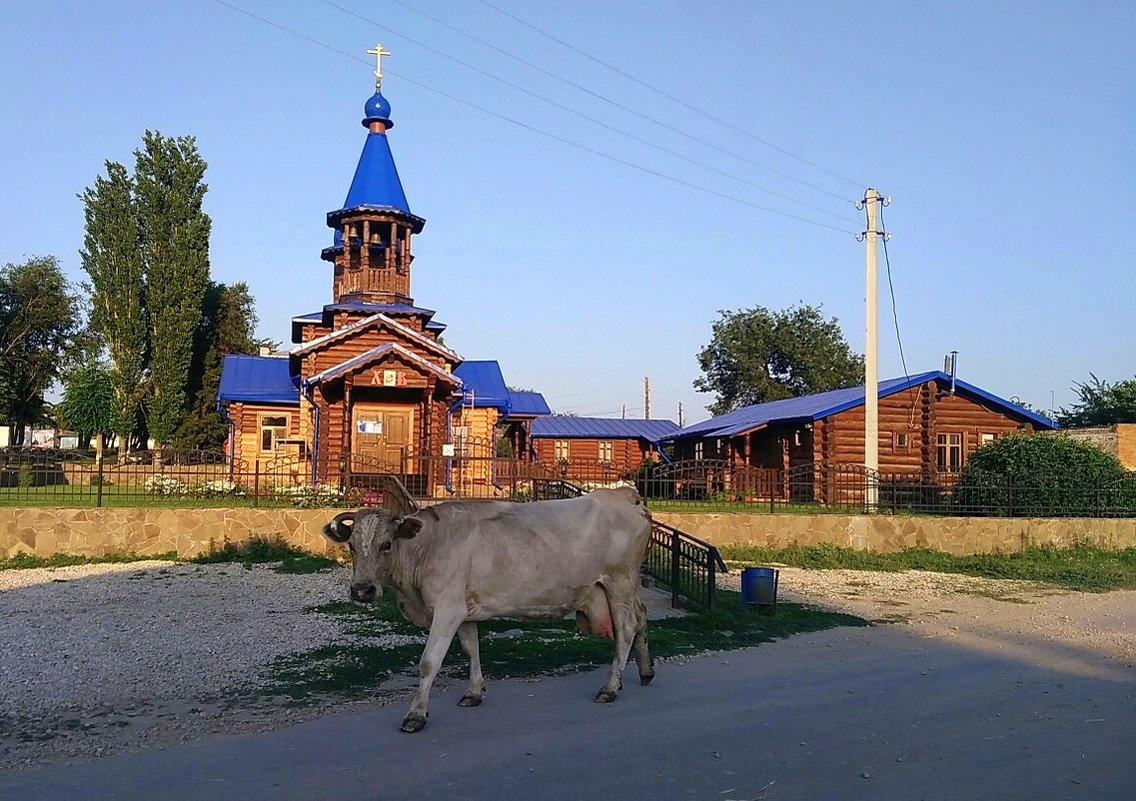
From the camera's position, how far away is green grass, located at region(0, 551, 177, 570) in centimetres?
1638

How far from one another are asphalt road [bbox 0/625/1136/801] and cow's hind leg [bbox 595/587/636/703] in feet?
0.56

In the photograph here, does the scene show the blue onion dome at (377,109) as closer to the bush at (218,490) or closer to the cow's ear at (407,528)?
the bush at (218,490)

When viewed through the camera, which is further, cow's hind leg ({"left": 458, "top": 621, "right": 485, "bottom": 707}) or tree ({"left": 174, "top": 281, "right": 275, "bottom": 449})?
tree ({"left": 174, "top": 281, "right": 275, "bottom": 449})

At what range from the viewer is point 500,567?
7598 millimetres

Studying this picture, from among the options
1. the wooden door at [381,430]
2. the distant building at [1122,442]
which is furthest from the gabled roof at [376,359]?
the distant building at [1122,442]

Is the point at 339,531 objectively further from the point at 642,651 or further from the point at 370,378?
the point at 370,378

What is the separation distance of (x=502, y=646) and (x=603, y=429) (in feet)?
137

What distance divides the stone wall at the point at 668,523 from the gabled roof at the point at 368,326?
1230 cm

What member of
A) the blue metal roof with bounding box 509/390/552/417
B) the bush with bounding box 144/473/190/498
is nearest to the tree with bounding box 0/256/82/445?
the blue metal roof with bounding box 509/390/552/417

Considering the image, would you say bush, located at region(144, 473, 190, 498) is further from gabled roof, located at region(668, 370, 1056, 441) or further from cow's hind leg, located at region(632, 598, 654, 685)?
gabled roof, located at region(668, 370, 1056, 441)

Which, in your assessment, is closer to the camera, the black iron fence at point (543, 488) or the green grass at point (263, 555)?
the green grass at point (263, 555)

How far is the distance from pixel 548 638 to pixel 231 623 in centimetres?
396

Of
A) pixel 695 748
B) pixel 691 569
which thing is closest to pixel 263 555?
pixel 691 569

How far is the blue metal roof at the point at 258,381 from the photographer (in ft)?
106
